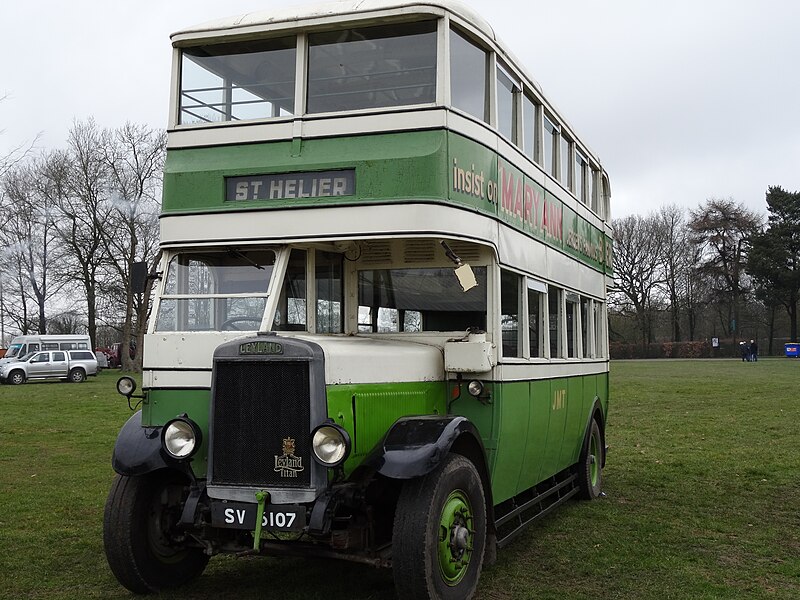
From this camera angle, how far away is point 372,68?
7.30 meters

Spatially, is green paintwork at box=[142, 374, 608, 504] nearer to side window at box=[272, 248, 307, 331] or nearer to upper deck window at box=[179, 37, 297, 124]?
side window at box=[272, 248, 307, 331]

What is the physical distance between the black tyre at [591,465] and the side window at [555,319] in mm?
1814

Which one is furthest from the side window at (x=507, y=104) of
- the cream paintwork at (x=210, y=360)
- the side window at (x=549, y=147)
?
the cream paintwork at (x=210, y=360)

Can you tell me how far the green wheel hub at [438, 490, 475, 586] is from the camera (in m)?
6.26

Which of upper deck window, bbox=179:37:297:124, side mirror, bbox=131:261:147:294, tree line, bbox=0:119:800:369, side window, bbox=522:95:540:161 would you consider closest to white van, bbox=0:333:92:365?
tree line, bbox=0:119:800:369

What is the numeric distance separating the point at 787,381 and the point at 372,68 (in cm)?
3123

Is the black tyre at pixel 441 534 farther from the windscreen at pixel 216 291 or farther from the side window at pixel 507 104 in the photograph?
the side window at pixel 507 104

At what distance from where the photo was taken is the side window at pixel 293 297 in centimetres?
693

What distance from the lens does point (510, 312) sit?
8.29 meters

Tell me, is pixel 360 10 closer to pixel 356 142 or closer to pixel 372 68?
pixel 372 68

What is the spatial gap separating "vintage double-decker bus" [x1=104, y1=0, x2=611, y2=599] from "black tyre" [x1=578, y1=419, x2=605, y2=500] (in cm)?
303

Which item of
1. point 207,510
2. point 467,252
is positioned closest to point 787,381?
point 467,252

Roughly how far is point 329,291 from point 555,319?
3.46 m

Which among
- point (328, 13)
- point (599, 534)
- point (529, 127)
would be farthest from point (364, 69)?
point (599, 534)
